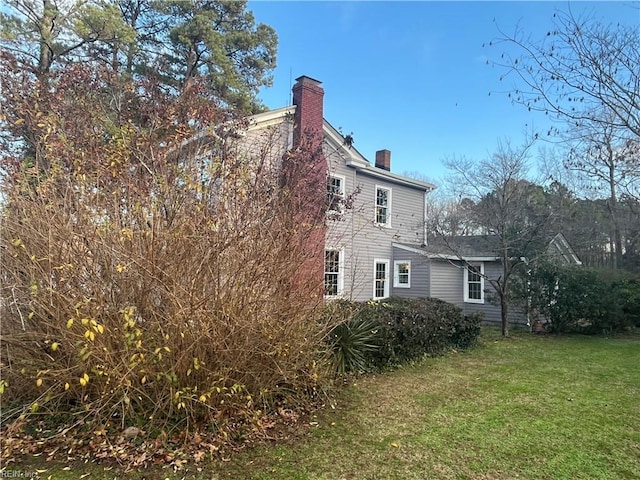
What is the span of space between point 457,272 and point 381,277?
11.0 ft

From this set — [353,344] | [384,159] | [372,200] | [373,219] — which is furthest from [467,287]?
[353,344]

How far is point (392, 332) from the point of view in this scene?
7.46 meters

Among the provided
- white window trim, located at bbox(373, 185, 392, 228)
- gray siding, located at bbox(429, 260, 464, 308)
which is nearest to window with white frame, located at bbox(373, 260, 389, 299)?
white window trim, located at bbox(373, 185, 392, 228)

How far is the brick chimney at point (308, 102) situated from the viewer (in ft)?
43.7

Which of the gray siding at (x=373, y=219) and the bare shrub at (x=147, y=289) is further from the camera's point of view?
the gray siding at (x=373, y=219)

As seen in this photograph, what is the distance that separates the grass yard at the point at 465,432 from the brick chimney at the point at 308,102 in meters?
9.01

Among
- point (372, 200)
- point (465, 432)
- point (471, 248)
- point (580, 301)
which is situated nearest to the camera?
point (465, 432)

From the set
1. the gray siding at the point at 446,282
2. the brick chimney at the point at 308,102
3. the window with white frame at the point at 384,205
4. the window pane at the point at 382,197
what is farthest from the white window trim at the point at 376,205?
the brick chimney at the point at 308,102

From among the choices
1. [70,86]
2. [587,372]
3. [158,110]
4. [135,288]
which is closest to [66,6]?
[70,86]

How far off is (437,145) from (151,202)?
13554 millimetres

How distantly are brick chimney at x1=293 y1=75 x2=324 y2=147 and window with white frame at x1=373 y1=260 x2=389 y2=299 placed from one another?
6.37 meters

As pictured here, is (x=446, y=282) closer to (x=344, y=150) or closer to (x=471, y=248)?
(x=471, y=248)

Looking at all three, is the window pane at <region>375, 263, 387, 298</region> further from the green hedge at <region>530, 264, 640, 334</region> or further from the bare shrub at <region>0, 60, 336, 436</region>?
the bare shrub at <region>0, 60, 336, 436</region>

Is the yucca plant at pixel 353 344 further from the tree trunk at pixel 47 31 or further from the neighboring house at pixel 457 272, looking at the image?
the tree trunk at pixel 47 31
